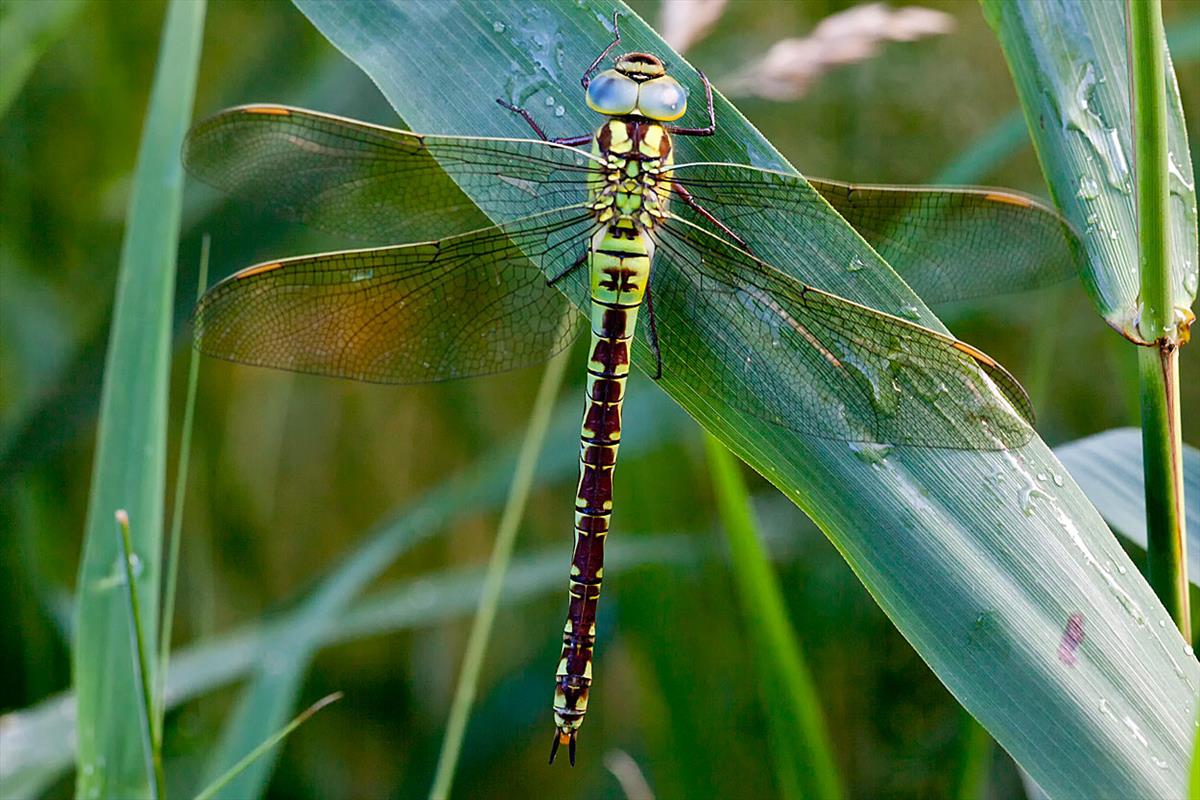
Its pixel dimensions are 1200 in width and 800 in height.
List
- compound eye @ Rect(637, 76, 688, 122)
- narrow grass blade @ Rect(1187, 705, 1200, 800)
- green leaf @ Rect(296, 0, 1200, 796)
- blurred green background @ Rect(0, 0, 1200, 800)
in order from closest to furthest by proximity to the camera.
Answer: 1. narrow grass blade @ Rect(1187, 705, 1200, 800)
2. green leaf @ Rect(296, 0, 1200, 796)
3. compound eye @ Rect(637, 76, 688, 122)
4. blurred green background @ Rect(0, 0, 1200, 800)

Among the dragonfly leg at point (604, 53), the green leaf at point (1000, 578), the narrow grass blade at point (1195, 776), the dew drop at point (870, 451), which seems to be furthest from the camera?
the dragonfly leg at point (604, 53)

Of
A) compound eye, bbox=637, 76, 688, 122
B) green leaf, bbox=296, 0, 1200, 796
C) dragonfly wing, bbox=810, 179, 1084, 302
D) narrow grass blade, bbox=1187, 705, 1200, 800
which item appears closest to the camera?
narrow grass blade, bbox=1187, 705, 1200, 800

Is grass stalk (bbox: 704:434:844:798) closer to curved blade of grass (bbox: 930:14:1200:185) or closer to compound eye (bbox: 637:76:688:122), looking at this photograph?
compound eye (bbox: 637:76:688:122)

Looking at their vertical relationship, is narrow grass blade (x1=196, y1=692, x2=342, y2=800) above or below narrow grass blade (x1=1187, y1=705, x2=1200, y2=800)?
below

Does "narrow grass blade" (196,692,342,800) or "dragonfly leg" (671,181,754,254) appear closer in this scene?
"narrow grass blade" (196,692,342,800)

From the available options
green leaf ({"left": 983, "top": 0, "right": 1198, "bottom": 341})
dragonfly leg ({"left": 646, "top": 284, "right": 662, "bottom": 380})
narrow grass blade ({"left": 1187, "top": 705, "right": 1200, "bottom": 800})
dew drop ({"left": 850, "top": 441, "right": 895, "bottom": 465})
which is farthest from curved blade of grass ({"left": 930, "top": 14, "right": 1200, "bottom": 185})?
narrow grass blade ({"left": 1187, "top": 705, "right": 1200, "bottom": 800})

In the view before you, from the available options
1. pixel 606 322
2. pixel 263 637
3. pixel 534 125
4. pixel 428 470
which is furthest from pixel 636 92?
pixel 428 470

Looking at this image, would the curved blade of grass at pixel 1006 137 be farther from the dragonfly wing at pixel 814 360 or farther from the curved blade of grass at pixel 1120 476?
the dragonfly wing at pixel 814 360

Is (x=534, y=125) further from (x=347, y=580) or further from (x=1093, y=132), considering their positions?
(x=347, y=580)

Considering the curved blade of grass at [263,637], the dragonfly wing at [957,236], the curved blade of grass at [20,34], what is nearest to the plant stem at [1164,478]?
the dragonfly wing at [957,236]
